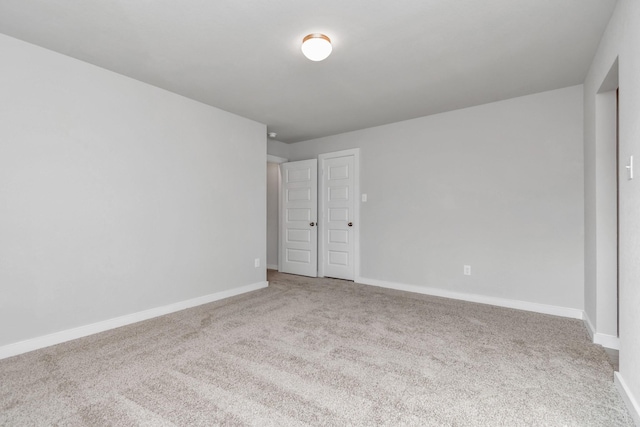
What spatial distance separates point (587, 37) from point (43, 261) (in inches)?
185

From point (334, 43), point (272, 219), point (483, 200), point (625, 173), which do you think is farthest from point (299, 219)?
point (625, 173)

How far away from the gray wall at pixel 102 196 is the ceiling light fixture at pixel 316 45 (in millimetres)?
1930

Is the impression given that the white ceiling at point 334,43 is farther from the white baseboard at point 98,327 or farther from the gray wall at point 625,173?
the white baseboard at point 98,327

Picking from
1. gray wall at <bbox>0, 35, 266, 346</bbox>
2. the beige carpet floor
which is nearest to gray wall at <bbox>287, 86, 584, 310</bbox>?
the beige carpet floor

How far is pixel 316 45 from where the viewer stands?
93.2 inches

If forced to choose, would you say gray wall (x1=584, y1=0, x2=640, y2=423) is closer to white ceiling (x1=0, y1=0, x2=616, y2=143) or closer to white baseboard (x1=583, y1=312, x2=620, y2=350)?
white ceiling (x1=0, y1=0, x2=616, y2=143)

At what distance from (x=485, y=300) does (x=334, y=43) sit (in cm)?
339

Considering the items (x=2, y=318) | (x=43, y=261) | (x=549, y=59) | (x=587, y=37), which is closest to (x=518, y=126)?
(x=549, y=59)

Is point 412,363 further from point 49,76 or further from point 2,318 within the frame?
point 49,76

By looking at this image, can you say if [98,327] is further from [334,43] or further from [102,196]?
[334,43]

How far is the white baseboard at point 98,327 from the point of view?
8.06ft

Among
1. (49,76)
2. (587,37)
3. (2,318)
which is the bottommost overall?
(2,318)

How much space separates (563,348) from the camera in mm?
2561

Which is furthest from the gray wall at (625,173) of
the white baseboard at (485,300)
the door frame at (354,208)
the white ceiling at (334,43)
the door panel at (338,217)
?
the door panel at (338,217)
